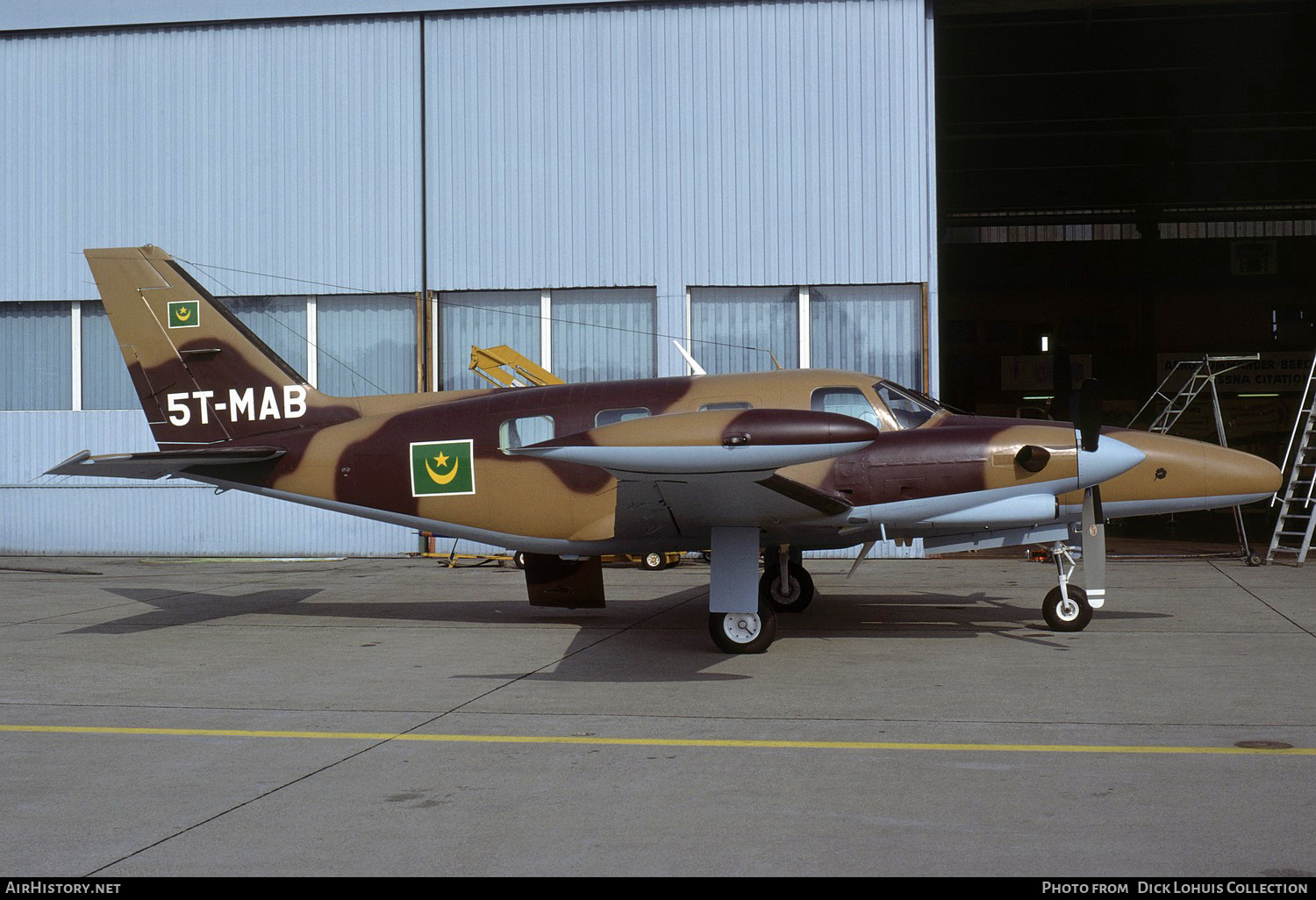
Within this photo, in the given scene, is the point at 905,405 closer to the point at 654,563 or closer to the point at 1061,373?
the point at 654,563

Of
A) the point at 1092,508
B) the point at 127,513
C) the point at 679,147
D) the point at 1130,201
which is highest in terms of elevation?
the point at 1130,201

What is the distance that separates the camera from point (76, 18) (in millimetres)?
20734

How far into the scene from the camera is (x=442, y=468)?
11.3 metres

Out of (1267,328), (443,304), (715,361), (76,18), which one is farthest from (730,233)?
(1267,328)

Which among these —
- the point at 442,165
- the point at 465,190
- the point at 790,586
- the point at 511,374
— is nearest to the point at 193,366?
the point at 511,374

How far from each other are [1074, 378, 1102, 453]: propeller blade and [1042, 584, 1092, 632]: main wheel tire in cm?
163

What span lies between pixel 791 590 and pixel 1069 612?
3049mm

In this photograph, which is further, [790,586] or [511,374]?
[511,374]

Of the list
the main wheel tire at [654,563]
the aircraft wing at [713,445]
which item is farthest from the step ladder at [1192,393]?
the aircraft wing at [713,445]

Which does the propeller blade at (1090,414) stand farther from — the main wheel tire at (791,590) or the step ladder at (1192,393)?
the step ladder at (1192,393)

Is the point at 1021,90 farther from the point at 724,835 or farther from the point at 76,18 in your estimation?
the point at 724,835

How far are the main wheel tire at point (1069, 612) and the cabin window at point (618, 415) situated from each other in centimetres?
435

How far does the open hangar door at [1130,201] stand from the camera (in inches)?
853
